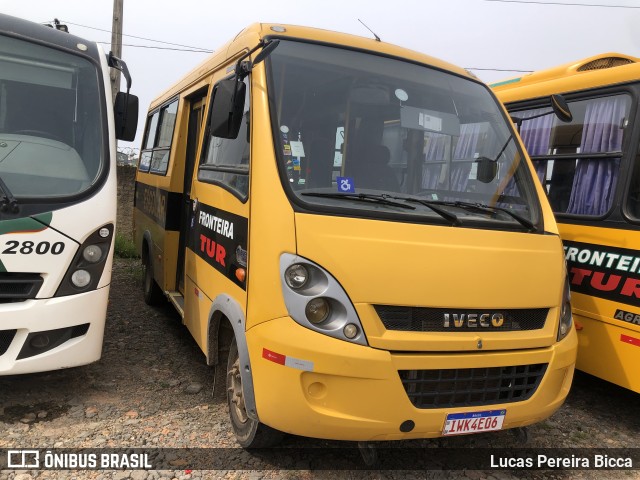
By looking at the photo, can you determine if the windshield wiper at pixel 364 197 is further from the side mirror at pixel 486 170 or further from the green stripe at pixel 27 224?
the green stripe at pixel 27 224

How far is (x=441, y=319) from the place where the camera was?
272 cm

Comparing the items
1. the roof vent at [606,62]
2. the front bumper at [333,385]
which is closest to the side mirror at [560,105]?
the roof vent at [606,62]

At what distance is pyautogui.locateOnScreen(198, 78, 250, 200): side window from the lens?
3.10 meters

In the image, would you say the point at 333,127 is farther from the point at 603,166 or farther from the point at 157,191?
the point at 157,191

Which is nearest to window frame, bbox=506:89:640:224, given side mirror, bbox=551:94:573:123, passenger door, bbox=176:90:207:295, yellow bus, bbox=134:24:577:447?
side mirror, bbox=551:94:573:123

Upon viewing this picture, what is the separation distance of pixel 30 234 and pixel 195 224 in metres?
1.22

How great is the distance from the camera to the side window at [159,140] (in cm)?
544

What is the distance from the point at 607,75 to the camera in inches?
164

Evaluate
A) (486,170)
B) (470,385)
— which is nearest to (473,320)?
(470,385)

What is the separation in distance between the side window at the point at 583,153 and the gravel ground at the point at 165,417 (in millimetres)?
1665

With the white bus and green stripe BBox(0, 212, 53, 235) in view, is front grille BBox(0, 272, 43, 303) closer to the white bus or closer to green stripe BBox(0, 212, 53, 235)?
the white bus

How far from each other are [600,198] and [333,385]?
2807 mm

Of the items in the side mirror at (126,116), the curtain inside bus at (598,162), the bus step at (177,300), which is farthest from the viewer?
the bus step at (177,300)

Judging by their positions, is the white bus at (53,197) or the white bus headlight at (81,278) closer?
the white bus at (53,197)
